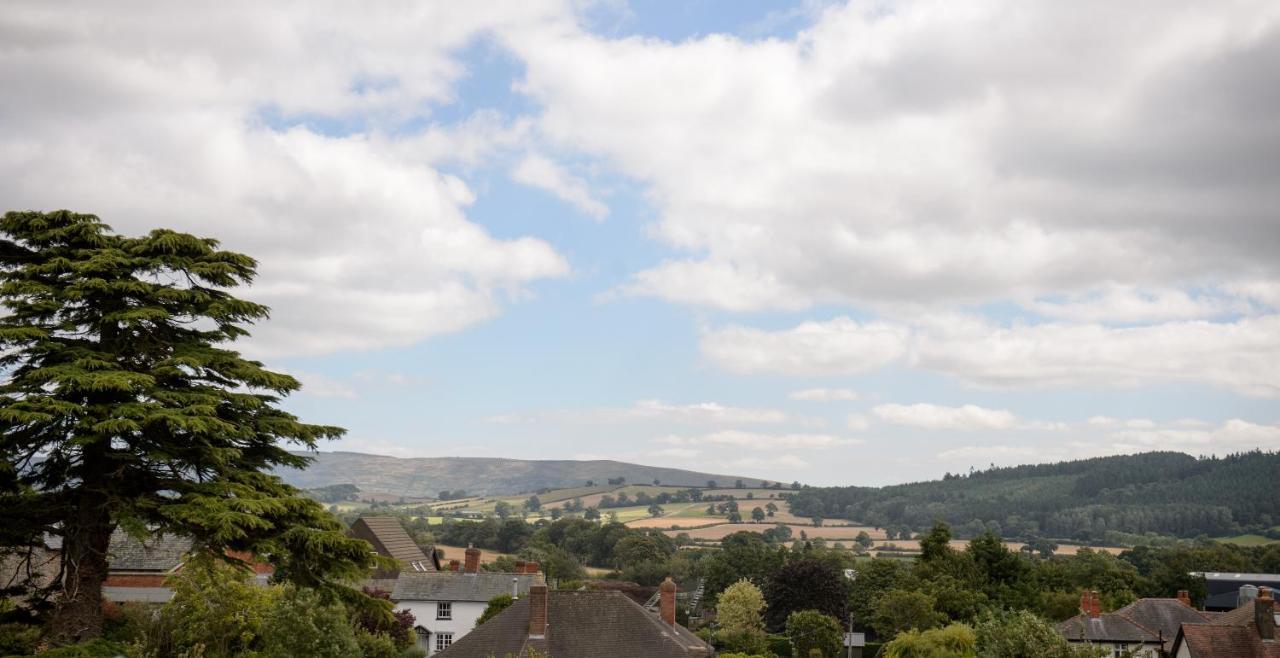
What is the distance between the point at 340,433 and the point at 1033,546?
196171 mm

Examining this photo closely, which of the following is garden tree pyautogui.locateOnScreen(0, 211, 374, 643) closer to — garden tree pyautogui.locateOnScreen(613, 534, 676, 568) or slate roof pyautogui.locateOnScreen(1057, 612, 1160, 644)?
slate roof pyautogui.locateOnScreen(1057, 612, 1160, 644)

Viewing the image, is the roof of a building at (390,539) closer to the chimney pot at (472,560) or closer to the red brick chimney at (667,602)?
the chimney pot at (472,560)

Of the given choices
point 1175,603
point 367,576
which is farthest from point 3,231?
point 1175,603

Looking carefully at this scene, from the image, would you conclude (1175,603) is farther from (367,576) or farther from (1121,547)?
(1121,547)

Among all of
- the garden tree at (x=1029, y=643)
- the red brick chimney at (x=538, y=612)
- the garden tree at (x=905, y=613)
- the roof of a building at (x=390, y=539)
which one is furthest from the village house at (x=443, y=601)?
the garden tree at (x=1029, y=643)

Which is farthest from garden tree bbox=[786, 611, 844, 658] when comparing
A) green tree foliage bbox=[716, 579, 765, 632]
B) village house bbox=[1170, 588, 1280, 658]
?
village house bbox=[1170, 588, 1280, 658]

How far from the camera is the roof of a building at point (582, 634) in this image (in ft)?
134

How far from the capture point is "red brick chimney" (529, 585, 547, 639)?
40969 millimetres

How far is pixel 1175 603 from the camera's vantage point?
5909 cm

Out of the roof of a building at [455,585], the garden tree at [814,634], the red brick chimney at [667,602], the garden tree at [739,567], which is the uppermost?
the red brick chimney at [667,602]

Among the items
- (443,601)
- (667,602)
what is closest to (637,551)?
(443,601)

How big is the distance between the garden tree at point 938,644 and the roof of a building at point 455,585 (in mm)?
27454

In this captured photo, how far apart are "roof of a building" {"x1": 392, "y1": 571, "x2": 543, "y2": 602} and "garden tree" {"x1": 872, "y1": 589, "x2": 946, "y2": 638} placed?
22.6m

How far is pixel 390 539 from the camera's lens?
69188mm
